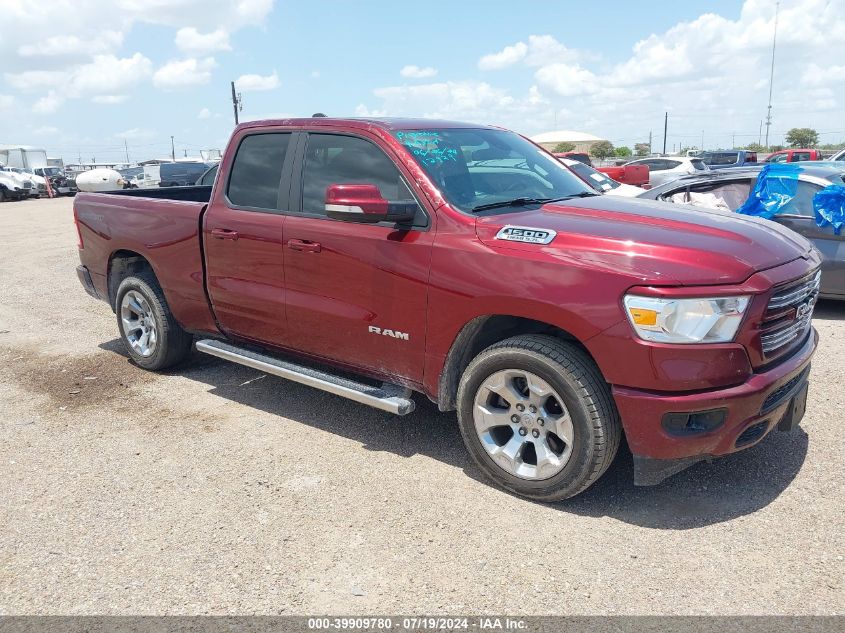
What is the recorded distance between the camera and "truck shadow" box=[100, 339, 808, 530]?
3605mm

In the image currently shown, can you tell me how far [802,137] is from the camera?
179 feet

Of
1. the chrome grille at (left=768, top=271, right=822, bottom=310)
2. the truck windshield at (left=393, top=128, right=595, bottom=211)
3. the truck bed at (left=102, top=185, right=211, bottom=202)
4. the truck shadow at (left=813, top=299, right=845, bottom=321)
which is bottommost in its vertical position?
the truck shadow at (left=813, top=299, right=845, bottom=321)

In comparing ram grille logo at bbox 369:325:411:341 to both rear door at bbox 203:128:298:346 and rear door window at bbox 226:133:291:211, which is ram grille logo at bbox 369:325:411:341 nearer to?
rear door at bbox 203:128:298:346

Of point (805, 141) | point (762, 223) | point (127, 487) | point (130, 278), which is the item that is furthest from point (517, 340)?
point (805, 141)

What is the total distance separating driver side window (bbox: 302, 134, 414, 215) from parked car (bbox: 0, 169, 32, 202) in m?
31.7

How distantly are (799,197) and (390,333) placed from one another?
5.50 meters

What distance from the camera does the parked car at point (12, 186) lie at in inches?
1213

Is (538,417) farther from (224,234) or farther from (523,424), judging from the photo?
(224,234)

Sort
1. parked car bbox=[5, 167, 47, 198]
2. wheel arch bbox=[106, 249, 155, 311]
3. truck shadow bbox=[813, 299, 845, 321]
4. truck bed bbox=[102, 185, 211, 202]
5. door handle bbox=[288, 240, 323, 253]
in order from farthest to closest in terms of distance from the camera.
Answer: parked car bbox=[5, 167, 47, 198] → truck shadow bbox=[813, 299, 845, 321] → truck bed bbox=[102, 185, 211, 202] → wheel arch bbox=[106, 249, 155, 311] → door handle bbox=[288, 240, 323, 253]

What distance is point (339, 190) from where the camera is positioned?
149 inches

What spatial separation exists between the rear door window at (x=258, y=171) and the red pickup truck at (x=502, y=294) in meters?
0.01

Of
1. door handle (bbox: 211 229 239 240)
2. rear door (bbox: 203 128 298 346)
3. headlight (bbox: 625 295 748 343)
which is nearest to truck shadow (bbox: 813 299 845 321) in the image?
headlight (bbox: 625 295 748 343)

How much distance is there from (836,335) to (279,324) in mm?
5088

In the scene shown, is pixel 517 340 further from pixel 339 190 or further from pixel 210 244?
pixel 210 244
